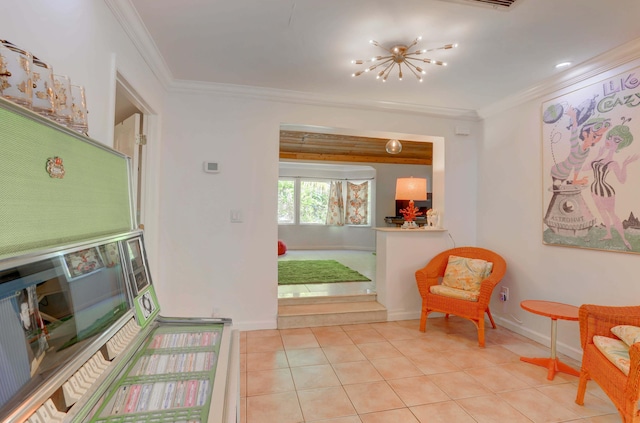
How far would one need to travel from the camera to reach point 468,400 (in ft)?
6.83

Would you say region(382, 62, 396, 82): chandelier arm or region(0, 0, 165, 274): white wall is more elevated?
region(382, 62, 396, 82): chandelier arm

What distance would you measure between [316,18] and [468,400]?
275cm

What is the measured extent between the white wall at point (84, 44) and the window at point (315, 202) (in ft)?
20.5

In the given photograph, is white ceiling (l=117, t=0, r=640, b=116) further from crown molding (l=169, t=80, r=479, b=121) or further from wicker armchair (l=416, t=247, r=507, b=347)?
wicker armchair (l=416, t=247, r=507, b=347)

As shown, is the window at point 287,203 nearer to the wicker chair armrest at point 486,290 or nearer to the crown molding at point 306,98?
the crown molding at point 306,98

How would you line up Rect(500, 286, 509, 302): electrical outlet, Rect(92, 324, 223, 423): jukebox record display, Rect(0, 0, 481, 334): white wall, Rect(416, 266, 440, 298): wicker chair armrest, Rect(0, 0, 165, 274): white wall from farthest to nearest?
Rect(500, 286, 509, 302): electrical outlet → Rect(416, 266, 440, 298): wicker chair armrest → Rect(0, 0, 481, 334): white wall → Rect(0, 0, 165, 274): white wall → Rect(92, 324, 223, 423): jukebox record display

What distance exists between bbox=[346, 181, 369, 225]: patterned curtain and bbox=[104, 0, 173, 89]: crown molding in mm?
6269

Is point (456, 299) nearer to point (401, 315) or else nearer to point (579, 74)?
point (401, 315)

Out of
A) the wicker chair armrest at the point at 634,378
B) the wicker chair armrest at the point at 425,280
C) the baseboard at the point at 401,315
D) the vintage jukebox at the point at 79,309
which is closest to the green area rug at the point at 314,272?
the baseboard at the point at 401,315

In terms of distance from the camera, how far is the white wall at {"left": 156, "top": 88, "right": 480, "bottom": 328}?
312 cm

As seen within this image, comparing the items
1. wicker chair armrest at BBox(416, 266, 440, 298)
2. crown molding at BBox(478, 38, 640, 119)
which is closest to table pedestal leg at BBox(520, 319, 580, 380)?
wicker chair armrest at BBox(416, 266, 440, 298)

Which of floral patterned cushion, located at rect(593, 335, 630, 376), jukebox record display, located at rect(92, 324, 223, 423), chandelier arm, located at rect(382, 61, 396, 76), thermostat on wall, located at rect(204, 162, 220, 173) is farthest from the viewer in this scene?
thermostat on wall, located at rect(204, 162, 220, 173)

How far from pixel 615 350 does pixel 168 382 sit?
235 cm

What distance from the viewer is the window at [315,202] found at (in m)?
8.59
